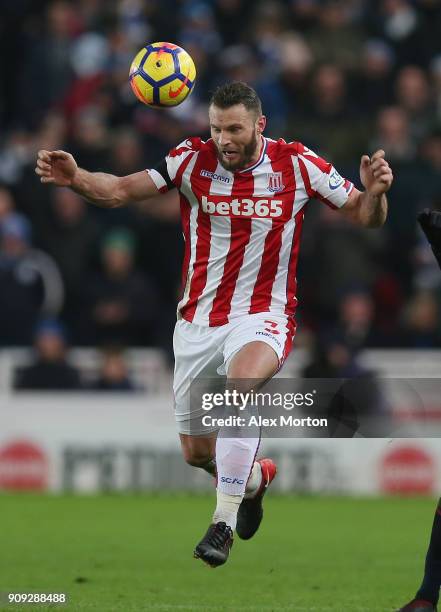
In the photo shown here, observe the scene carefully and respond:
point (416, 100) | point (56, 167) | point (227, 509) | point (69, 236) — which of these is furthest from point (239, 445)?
point (416, 100)

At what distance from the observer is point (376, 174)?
7.88m

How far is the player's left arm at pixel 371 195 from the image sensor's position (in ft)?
25.7

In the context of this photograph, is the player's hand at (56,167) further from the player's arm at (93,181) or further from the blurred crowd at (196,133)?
the blurred crowd at (196,133)

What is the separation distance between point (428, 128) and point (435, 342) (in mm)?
2967

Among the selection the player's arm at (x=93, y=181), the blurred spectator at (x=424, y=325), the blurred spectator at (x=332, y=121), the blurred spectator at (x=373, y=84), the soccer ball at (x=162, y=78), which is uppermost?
the blurred spectator at (x=373, y=84)

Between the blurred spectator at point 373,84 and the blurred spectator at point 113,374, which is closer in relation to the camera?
the blurred spectator at point 113,374

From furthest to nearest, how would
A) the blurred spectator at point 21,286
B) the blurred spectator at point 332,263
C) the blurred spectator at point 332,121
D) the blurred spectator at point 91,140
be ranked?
the blurred spectator at point 332,121 < the blurred spectator at point 91,140 < the blurred spectator at point 332,263 < the blurred spectator at point 21,286

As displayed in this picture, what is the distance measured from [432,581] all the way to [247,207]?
231 cm

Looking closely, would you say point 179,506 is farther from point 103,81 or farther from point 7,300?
point 103,81

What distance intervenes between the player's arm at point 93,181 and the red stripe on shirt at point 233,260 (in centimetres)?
48

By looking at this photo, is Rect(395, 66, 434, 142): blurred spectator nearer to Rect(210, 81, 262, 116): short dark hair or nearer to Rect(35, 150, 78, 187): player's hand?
Rect(210, 81, 262, 116): short dark hair

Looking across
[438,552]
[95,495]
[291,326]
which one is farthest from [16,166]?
[438,552]

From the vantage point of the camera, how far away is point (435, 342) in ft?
47.5

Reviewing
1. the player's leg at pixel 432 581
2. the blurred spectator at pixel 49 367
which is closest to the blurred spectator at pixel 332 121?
the blurred spectator at pixel 49 367
